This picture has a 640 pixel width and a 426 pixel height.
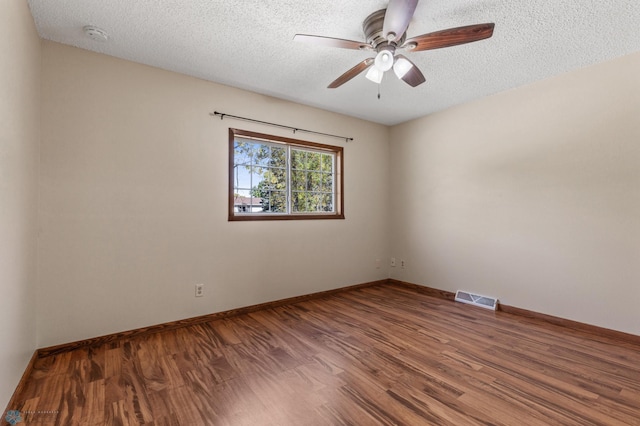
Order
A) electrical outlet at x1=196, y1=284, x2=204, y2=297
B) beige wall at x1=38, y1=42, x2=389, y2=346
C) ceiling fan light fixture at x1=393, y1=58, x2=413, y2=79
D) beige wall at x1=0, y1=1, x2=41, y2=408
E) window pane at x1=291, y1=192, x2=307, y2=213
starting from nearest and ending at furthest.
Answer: beige wall at x1=0, y1=1, x2=41, y2=408
ceiling fan light fixture at x1=393, y1=58, x2=413, y2=79
beige wall at x1=38, y1=42, x2=389, y2=346
electrical outlet at x1=196, y1=284, x2=204, y2=297
window pane at x1=291, y1=192, x2=307, y2=213

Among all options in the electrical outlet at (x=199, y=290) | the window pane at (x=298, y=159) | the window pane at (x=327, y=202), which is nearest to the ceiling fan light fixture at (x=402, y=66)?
the window pane at (x=298, y=159)

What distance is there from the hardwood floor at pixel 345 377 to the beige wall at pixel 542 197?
0.51m

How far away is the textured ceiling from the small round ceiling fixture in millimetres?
41

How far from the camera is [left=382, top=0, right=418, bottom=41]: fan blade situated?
1.57 metres

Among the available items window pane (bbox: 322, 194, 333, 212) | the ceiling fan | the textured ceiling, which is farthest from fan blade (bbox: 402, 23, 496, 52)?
window pane (bbox: 322, 194, 333, 212)

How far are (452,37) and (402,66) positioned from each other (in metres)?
0.40

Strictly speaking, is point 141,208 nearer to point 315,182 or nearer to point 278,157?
Result: point 278,157

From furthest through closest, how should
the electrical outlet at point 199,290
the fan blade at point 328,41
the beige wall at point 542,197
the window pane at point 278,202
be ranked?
the window pane at point 278,202
the electrical outlet at point 199,290
the beige wall at point 542,197
the fan blade at point 328,41

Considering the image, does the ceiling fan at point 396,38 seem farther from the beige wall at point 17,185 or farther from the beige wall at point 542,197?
the beige wall at point 542,197

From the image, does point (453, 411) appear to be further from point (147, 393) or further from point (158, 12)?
point (158, 12)

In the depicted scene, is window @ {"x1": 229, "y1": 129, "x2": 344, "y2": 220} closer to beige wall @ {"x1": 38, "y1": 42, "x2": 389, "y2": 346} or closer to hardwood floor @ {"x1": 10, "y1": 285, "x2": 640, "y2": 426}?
beige wall @ {"x1": 38, "y1": 42, "x2": 389, "y2": 346}

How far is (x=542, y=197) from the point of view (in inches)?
119

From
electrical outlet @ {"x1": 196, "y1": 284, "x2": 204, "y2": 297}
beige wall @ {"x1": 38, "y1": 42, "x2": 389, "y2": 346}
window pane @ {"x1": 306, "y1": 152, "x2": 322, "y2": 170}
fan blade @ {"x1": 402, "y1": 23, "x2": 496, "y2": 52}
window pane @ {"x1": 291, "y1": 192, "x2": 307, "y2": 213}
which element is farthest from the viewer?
window pane @ {"x1": 306, "y1": 152, "x2": 322, "y2": 170}

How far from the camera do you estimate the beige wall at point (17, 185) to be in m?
1.47
